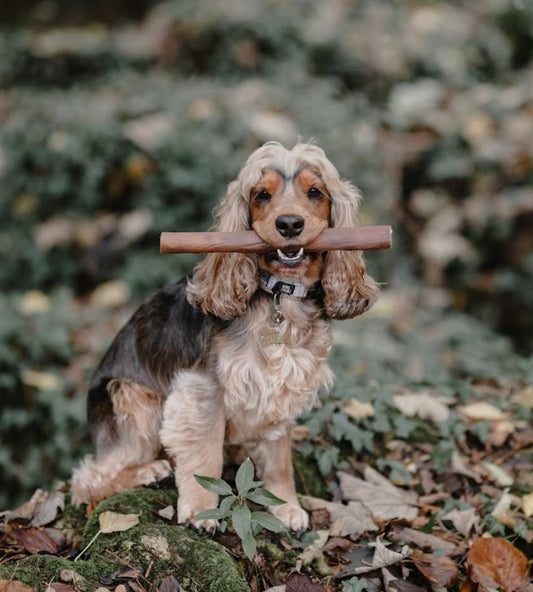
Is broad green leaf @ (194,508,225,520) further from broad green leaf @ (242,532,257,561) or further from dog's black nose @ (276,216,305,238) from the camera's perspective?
dog's black nose @ (276,216,305,238)

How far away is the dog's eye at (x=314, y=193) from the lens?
381 centimetres

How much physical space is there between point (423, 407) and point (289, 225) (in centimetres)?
213

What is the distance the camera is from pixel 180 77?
1072 centimetres

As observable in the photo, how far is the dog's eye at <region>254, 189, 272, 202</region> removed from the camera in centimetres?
378

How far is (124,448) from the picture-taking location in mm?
4293

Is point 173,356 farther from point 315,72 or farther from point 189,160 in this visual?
point 315,72

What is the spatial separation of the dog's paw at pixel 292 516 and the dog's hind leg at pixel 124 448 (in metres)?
0.67

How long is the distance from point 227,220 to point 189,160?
4.50 metres

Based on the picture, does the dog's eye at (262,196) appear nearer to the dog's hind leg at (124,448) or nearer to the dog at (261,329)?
the dog at (261,329)

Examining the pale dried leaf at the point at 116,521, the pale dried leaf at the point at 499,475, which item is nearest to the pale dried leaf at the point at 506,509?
the pale dried leaf at the point at 499,475

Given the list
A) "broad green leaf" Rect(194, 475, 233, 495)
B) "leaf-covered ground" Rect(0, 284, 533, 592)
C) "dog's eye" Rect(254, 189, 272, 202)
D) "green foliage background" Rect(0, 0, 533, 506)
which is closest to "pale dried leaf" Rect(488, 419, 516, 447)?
"leaf-covered ground" Rect(0, 284, 533, 592)

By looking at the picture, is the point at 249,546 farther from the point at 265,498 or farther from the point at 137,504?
Result: the point at 137,504

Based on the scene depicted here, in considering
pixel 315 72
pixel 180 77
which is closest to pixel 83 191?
pixel 180 77

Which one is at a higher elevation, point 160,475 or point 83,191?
point 83,191
